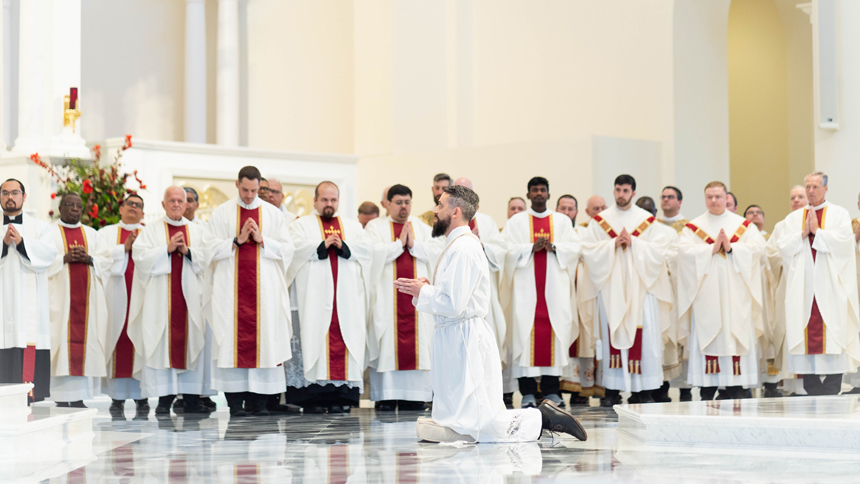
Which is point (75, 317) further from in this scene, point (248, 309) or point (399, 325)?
point (399, 325)

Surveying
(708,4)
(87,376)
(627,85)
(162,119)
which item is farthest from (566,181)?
(162,119)

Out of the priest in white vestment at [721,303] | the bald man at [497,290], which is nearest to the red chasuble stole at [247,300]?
the bald man at [497,290]

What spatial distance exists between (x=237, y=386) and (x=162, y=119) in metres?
9.58

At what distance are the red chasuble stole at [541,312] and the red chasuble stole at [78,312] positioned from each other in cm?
369

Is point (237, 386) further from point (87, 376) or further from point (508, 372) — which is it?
point (508, 372)

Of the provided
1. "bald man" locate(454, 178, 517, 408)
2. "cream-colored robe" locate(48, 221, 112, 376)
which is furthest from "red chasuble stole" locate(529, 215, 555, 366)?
"cream-colored robe" locate(48, 221, 112, 376)

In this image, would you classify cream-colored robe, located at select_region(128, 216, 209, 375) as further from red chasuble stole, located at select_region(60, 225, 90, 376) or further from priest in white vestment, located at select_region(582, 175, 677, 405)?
priest in white vestment, located at select_region(582, 175, 677, 405)

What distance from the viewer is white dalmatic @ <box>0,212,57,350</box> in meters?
7.92

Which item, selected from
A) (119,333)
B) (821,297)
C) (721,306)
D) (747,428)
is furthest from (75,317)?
(821,297)

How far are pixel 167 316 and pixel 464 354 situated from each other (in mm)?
3532

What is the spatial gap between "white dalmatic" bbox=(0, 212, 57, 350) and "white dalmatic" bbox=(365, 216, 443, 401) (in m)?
2.53

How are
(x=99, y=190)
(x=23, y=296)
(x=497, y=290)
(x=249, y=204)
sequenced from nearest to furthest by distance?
(x=23, y=296)
(x=249, y=204)
(x=497, y=290)
(x=99, y=190)

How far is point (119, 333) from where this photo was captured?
887 centimetres

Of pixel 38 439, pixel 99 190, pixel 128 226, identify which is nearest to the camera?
pixel 38 439
